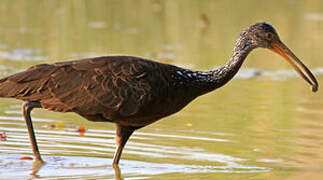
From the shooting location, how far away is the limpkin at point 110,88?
311 inches

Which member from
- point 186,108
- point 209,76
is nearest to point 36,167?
point 209,76

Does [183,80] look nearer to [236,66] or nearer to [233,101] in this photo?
[236,66]

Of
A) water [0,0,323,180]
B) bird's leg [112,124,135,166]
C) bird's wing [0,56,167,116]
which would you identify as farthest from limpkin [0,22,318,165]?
water [0,0,323,180]

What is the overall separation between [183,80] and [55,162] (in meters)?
1.57

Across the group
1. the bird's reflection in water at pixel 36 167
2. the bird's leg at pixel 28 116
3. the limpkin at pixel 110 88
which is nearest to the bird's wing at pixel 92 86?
the limpkin at pixel 110 88

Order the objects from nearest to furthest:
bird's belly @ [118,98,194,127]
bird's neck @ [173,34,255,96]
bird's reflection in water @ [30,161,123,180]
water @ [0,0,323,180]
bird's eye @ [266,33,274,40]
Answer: bird's reflection in water @ [30,161,123,180] < bird's belly @ [118,98,194,127] < bird's neck @ [173,34,255,96] < water @ [0,0,323,180] < bird's eye @ [266,33,274,40]

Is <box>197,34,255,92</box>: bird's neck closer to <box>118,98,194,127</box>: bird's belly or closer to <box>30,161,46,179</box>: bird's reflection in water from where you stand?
<box>118,98,194,127</box>: bird's belly

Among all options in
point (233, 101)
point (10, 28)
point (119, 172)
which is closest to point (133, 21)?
point (10, 28)

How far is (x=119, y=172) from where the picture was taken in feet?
26.7

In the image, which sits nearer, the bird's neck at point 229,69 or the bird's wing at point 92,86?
the bird's wing at point 92,86

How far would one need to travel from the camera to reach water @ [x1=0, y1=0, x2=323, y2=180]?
8.42 meters

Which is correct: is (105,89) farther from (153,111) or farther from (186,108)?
(186,108)

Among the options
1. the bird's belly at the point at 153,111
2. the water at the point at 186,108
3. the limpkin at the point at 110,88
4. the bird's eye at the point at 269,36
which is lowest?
the water at the point at 186,108

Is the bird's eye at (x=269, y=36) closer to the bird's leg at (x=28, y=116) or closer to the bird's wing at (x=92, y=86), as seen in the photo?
the bird's wing at (x=92, y=86)
